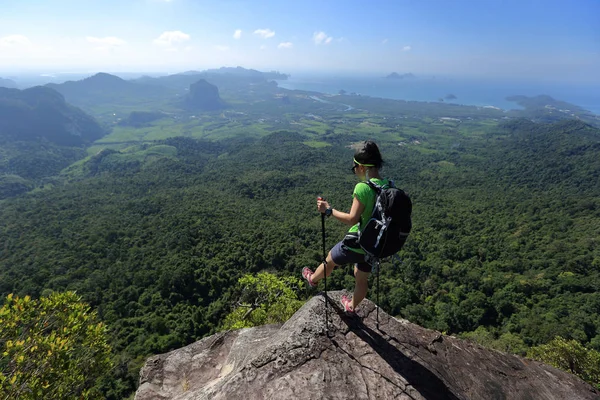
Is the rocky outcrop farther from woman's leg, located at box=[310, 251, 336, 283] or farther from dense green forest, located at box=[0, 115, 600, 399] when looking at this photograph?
dense green forest, located at box=[0, 115, 600, 399]

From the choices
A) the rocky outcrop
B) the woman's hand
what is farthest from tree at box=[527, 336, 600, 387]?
the woman's hand

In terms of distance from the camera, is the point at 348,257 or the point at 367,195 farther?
the point at 348,257

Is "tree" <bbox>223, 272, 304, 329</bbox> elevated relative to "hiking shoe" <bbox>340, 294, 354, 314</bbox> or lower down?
lower down

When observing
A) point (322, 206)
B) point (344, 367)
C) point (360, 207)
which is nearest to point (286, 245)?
point (344, 367)

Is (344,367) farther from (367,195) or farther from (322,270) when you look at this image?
(367,195)

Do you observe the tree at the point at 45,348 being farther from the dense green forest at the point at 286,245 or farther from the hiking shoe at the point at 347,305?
the dense green forest at the point at 286,245

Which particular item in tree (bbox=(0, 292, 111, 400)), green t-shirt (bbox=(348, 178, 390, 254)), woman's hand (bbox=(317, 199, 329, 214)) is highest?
green t-shirt (bbox=(348, 178, 390, 254))

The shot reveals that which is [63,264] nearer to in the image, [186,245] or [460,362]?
[186,245]

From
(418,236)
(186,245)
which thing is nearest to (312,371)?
(186,245)
